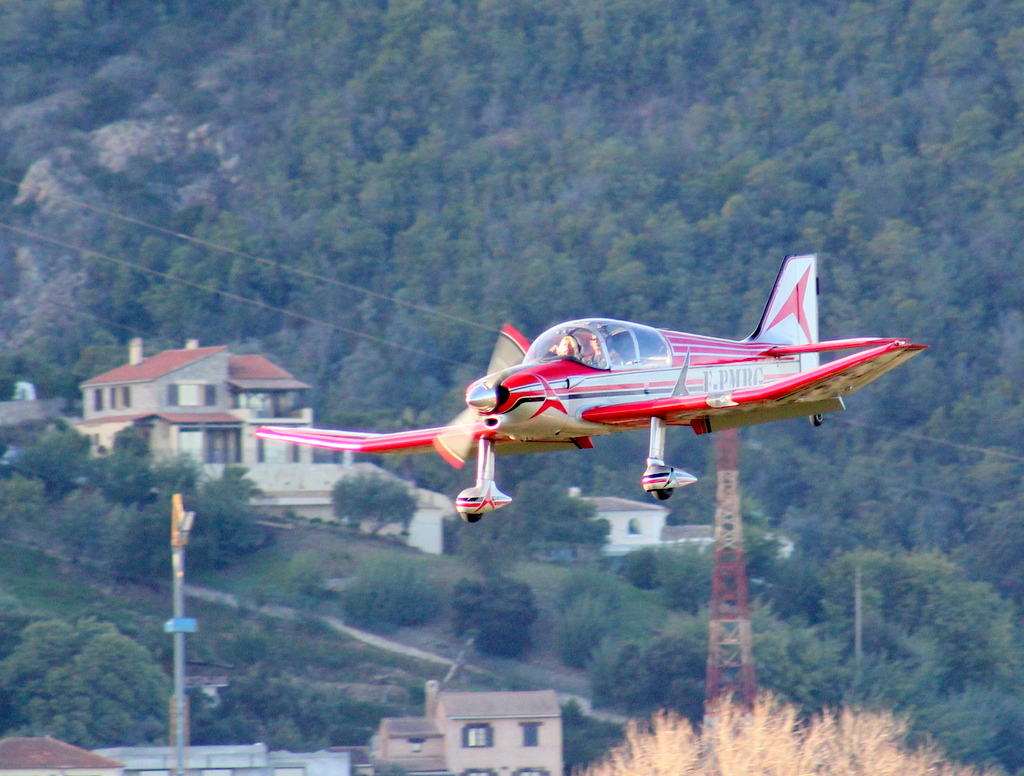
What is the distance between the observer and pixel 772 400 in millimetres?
20703

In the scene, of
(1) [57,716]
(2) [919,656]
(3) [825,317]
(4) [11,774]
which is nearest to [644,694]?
(2) [919,656]

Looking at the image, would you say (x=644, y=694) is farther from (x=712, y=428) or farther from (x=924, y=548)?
(x=712, y=428)

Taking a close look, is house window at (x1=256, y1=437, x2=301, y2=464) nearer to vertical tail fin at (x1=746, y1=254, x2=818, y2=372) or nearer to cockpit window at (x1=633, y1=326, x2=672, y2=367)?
vertical tail fin at (x1=746, y1=254, x2=818, y2=372)

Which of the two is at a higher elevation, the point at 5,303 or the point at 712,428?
the point at 5,303

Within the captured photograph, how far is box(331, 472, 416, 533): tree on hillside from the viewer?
107938mm

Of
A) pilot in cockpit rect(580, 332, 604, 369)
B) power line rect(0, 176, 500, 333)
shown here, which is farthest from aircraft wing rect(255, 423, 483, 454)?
power line rect(0, 176, 500, 333)

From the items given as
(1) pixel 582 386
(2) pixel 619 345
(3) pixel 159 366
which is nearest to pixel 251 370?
(3) pixel 159 366

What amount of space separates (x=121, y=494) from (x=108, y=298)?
2570 inches

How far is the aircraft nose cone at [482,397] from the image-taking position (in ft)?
65.5

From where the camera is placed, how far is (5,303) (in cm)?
16525

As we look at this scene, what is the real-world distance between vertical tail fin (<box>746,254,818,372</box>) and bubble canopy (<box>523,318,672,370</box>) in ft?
14.4

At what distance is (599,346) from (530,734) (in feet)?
185

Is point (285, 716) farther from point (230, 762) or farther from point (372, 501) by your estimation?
point (372, 501)

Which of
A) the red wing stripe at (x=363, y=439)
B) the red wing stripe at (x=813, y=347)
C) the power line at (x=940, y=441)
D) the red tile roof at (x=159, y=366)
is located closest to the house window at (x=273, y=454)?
the red tile roof at (x=159, y=366)
